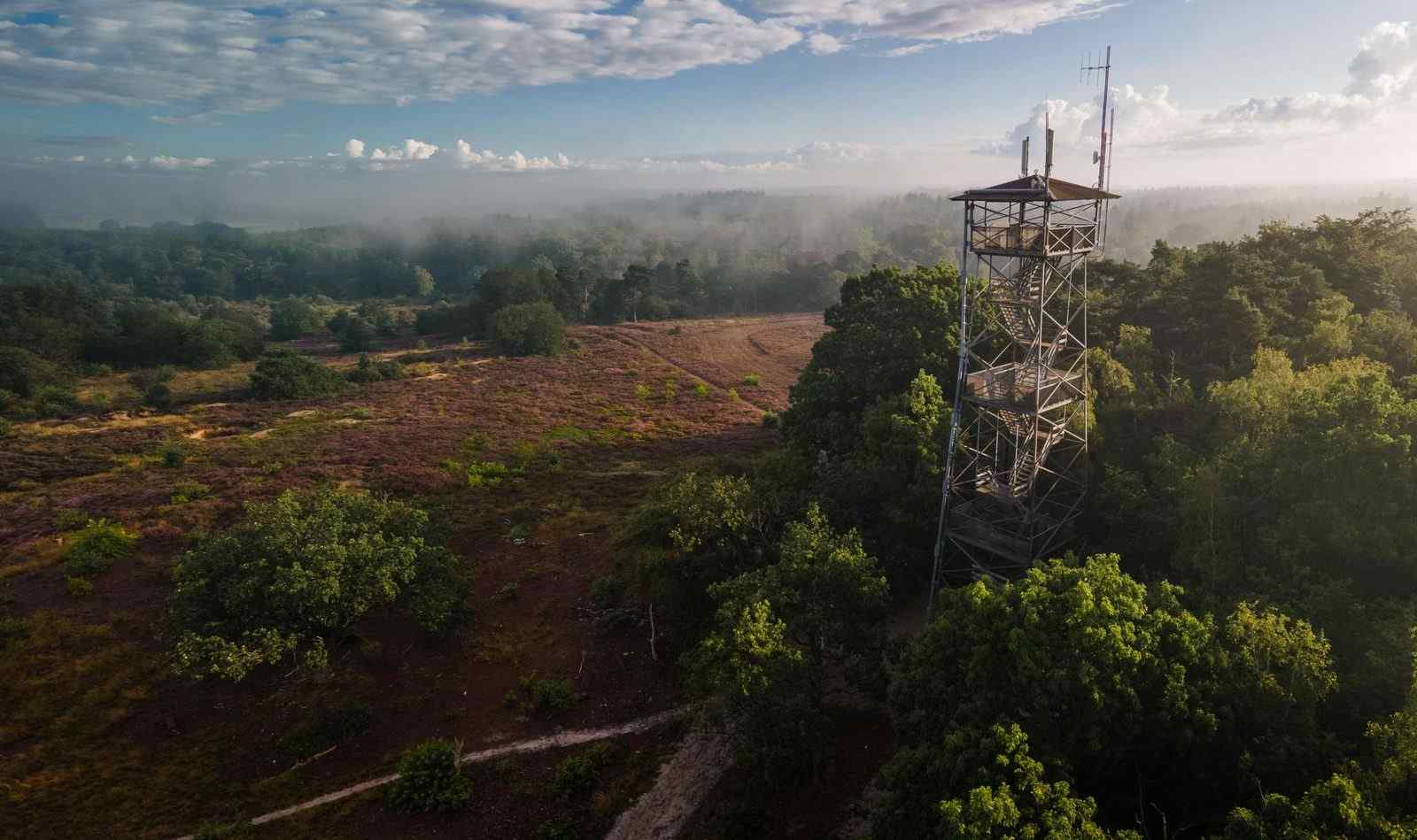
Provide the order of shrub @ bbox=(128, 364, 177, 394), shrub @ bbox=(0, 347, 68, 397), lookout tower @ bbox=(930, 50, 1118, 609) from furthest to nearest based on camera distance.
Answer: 1. shrub @ bbox=(128, 364, 177, 394)
2. shrub @ bbox=(0, 347, 68, 397)
3. lookout tower @ bbox=(930, 50, 1118, 609)

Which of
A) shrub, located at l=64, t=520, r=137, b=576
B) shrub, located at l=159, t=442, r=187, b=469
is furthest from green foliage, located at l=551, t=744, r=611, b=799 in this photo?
shrub, located at l=159, t=442, r=187, b=469

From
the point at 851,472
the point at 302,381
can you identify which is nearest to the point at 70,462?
the point at 302,381

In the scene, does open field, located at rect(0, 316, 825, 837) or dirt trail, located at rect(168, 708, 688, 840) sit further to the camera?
open field, located at rect(0, 316, 825, 837)

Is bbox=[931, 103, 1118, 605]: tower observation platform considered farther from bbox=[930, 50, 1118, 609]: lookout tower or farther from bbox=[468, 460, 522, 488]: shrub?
bbox=[468, 460, 522, 488]: shrub

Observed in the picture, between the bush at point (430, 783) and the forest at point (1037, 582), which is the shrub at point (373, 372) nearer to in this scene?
the forest at point (1037, 582)

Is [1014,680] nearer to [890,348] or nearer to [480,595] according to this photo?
[890,348]

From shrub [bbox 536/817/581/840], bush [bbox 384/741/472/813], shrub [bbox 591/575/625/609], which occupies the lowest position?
shrub [bbox 536/817/581/840]

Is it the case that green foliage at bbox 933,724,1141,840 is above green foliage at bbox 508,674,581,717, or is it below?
above

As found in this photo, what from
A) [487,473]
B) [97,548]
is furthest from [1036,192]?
[97,548]
